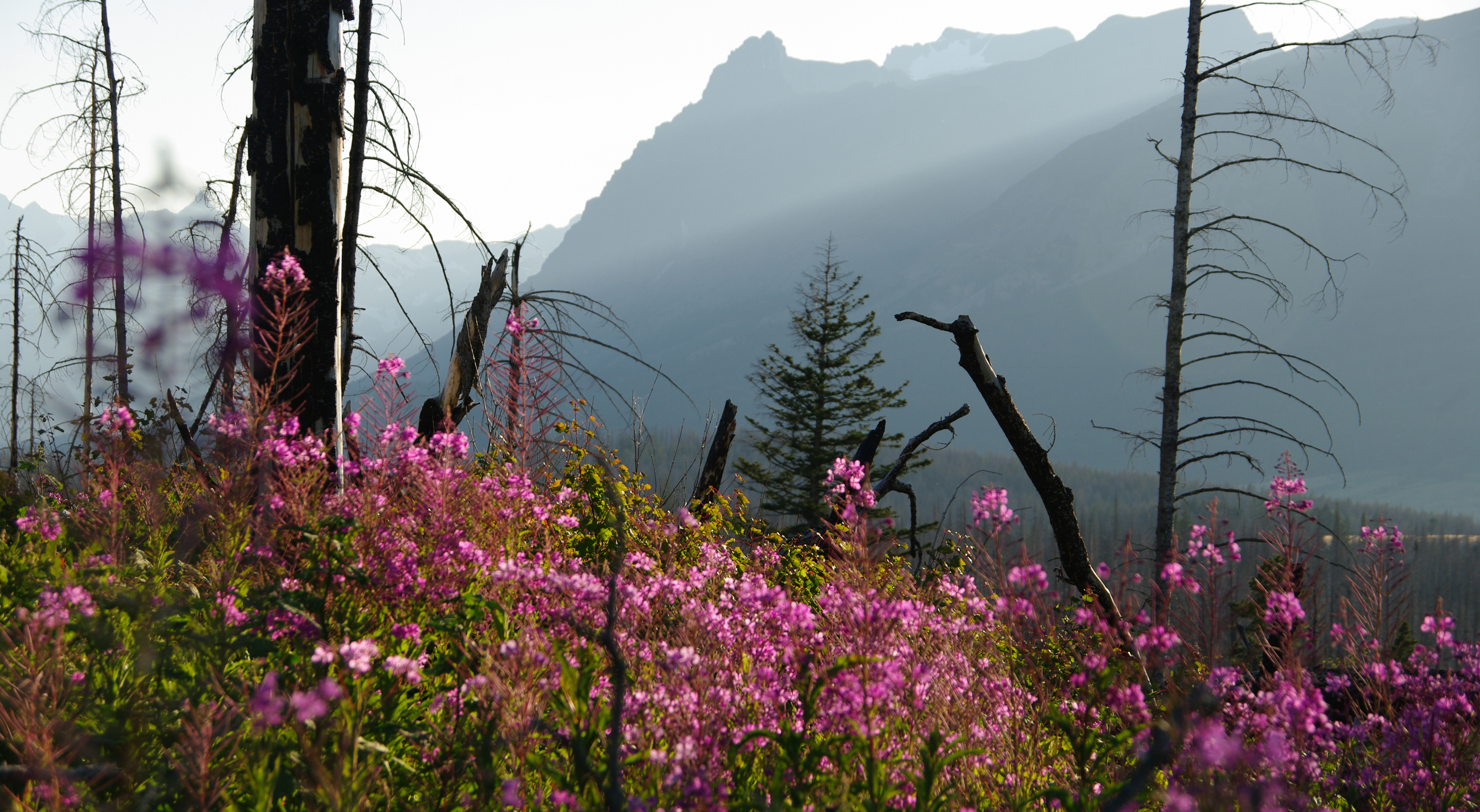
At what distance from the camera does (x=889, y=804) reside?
208cm

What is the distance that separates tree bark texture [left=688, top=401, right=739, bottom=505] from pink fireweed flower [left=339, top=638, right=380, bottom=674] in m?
6.45

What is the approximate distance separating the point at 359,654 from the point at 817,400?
30.9 m

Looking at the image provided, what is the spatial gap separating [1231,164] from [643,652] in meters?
10.4

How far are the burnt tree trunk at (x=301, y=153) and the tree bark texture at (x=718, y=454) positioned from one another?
475 cm

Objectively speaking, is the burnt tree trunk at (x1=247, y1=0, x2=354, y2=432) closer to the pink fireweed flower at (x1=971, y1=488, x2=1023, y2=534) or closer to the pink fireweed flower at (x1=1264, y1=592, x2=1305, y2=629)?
the pink fireweed flower at (x1=971, y1=488, x2=1023, y2=534)

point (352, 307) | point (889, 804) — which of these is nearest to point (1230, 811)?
point (889, 804)

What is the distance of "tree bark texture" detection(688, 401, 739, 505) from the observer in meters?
8.36

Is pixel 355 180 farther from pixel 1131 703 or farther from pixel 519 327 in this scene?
pixel 1131 703

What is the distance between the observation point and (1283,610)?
9.21 ft

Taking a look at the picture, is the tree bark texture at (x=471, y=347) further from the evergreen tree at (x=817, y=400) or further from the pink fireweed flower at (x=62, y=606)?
the evergreen tree at (x=817, y=400)

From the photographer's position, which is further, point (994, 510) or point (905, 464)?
point (905, 464)

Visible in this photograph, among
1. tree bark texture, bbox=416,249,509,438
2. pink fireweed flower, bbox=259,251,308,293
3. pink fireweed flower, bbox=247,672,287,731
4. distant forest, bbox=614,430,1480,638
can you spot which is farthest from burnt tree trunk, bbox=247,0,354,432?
distant forest, bbox=614,430,1480,638

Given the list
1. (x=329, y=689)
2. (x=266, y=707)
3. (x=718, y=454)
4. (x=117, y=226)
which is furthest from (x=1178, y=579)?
(x=117, y=226)

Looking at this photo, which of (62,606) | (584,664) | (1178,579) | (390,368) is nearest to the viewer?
(584,664)
